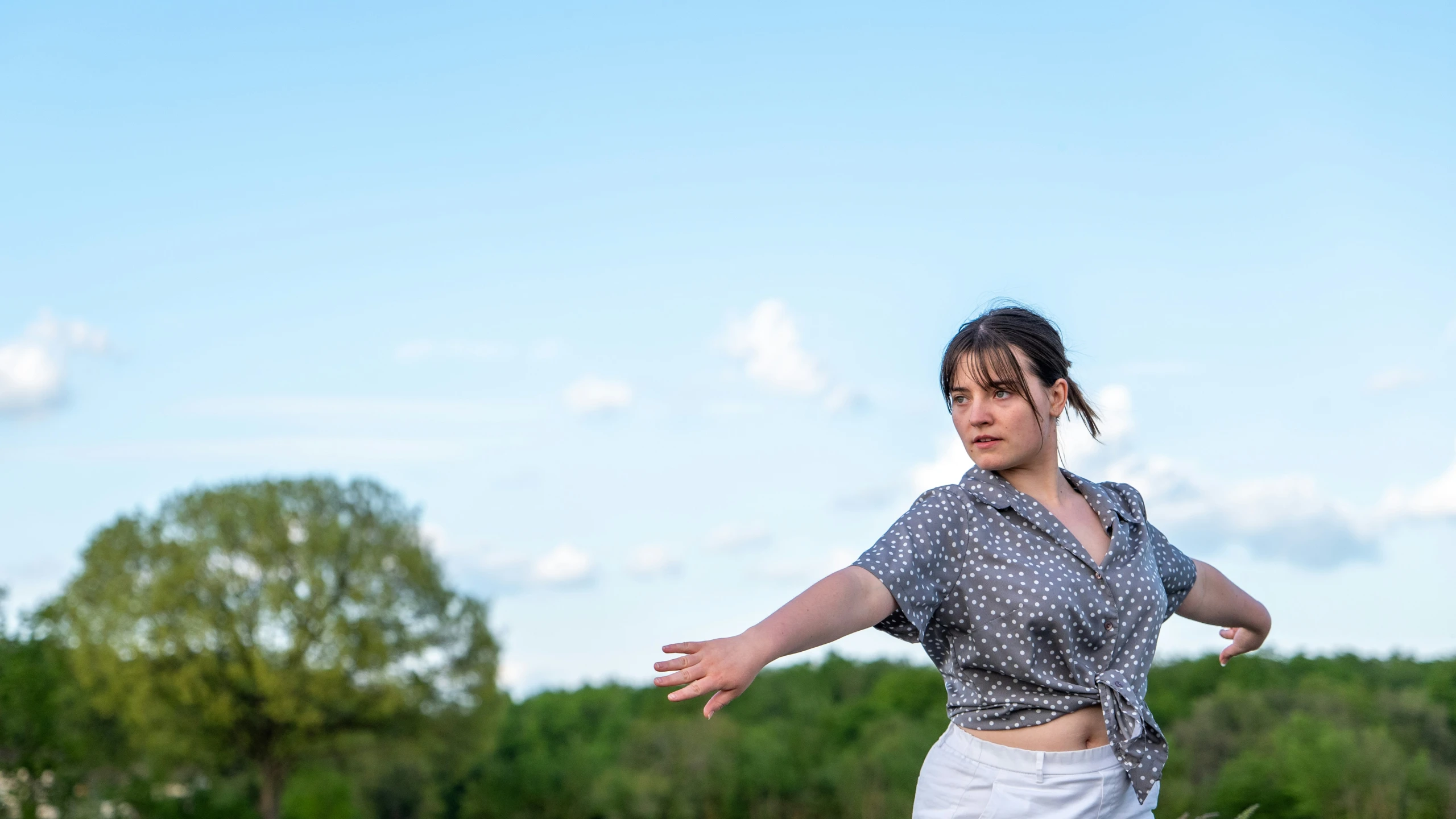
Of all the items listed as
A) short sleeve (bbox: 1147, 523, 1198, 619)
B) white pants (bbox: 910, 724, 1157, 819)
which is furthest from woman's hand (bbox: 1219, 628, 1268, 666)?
white pants (bbox: 910, 724, 1157, 819)

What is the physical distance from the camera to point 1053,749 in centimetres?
345

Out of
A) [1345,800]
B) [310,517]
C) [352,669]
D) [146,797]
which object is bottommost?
[1345,800]

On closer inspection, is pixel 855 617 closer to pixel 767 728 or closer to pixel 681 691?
pixel 681 691

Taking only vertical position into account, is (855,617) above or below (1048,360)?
below

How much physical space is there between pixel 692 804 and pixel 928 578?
60.1 m

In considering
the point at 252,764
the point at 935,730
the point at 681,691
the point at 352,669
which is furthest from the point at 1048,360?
the point at 935,730

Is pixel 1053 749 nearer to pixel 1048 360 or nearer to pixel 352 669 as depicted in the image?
pixel 1048 360

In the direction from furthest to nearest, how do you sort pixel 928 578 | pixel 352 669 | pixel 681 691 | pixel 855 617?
pixel 352 669 < pixel 928 578 < pixel 855 617 < pixel 681 691

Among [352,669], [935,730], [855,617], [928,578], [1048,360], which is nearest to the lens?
[855,617]

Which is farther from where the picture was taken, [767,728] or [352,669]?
[767,728]

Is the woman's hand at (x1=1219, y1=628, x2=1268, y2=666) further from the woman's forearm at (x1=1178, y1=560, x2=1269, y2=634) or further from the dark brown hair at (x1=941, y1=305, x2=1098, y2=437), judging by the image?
the dark brown hair at (x1=941, y1=305, x2=1098, y2=437)

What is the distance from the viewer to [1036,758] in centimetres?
340

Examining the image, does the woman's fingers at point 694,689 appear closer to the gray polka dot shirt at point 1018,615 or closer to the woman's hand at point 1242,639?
the gray polka dot shirt at point 1018,615

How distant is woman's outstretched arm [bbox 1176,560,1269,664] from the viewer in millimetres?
4316
